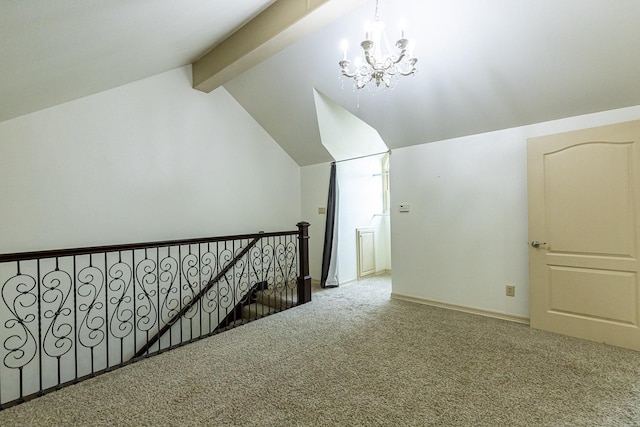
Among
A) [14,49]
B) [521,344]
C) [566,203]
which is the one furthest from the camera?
[566,203]

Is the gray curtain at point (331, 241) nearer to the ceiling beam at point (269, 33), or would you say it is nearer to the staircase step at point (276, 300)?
the staircase step at point (276, 300)

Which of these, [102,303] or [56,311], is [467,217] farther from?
[56,311]

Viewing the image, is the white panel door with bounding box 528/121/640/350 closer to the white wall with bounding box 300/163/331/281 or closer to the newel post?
the newel post

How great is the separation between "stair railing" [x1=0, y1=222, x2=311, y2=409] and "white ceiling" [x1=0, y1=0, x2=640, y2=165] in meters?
1.41

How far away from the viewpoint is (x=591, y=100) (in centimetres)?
272

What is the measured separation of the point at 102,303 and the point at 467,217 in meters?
4.30

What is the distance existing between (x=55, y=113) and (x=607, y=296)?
5.58m

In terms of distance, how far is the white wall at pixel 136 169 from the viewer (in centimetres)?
279

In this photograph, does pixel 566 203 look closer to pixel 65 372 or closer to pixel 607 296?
pixel 607 296

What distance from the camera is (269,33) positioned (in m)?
2.69

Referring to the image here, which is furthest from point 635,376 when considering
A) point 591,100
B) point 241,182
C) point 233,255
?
point 241,182

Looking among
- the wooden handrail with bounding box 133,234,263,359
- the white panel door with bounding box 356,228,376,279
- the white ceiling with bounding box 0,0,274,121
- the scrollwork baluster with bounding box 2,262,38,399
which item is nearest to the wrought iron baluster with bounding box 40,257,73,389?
the scrollwork baluster with bounding box 2,262,38,399

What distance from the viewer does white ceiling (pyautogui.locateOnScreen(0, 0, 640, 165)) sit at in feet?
6.14

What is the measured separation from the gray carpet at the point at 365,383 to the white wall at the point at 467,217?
0.59 metres
